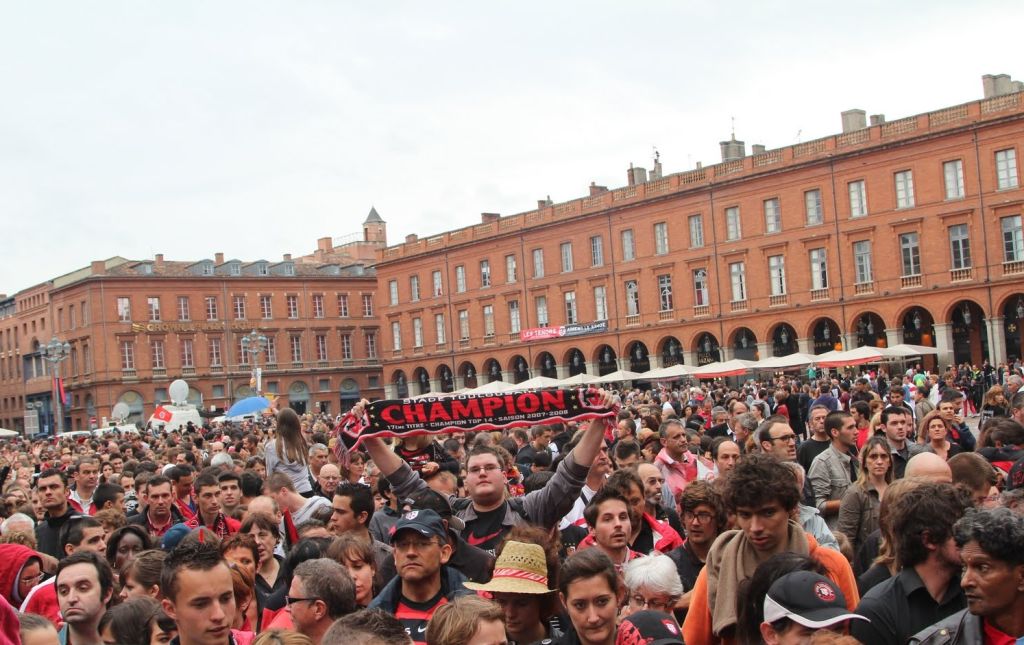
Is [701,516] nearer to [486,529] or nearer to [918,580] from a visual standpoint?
[486,529]

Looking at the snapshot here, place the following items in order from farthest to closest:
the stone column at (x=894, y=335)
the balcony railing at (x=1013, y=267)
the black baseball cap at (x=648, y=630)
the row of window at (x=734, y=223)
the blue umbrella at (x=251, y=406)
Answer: the stone column at (x=894, y=335) < the row of window at (x=734, y=223) < the balcony railing at (x=1013, y=267) < the blue umbrella at (x=251, y=406) < the black baseball cap at (x=648, y=630)

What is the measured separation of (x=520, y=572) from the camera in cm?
486

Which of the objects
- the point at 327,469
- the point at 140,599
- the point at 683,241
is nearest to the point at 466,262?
the point at 683,241

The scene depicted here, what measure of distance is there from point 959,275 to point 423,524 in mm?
43758

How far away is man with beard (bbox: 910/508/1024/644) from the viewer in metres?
3.83

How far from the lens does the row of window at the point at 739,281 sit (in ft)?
147

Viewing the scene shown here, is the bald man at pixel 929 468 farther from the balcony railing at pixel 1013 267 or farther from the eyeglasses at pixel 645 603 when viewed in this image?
the balcony railing at pixel 1013 267

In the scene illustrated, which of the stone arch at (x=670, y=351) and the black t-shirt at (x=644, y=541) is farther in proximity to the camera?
the stone arch at (x=670, y=351)

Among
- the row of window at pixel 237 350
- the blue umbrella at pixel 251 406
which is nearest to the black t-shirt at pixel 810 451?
the blue umbrella at pixel 251 406

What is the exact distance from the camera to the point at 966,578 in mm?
3900

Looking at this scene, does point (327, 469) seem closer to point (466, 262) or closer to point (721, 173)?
point (721, 173)

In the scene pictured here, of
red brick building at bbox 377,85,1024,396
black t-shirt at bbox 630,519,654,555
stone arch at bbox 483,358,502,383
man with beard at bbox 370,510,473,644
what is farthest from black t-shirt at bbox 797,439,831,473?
stone arch at bbox 483,358,502,383

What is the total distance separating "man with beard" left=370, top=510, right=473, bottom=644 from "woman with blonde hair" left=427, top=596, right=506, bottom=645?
0.91 metres

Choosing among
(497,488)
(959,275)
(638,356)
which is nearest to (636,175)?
(638,356)
